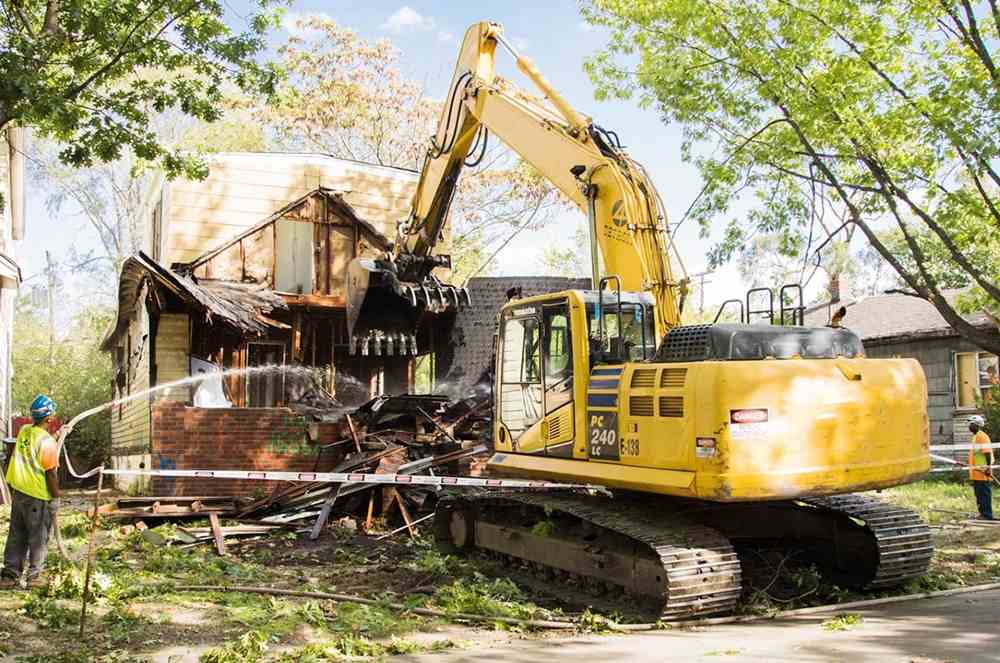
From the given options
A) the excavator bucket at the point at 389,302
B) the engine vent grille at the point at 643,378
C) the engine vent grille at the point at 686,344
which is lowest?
the engine vent grille at the point at 643,378

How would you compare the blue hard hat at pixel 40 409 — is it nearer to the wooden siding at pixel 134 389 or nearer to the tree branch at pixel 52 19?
the tree branch at pixel 52 19

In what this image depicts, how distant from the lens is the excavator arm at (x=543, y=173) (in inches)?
347

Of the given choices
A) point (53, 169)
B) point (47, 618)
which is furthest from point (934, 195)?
point (53, 169)

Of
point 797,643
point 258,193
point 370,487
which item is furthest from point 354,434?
point 797,643

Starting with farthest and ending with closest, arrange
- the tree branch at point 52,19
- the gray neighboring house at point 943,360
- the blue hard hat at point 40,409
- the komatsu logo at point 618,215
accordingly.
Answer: the gray neighboring house at point 943,360
the tree branch at point 52,19
the komatsu logo at point 618,215
the blue hard hat at point 40,409

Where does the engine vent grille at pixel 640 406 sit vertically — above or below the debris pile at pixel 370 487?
above

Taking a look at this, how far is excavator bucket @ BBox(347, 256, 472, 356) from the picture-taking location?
46.8 ft

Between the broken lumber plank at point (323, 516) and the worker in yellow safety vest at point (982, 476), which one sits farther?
the worker in yellow safety vest at point (982, 476)

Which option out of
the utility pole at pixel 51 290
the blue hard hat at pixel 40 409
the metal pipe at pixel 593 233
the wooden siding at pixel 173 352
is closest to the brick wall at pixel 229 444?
the wooden siding at pixel 173 352

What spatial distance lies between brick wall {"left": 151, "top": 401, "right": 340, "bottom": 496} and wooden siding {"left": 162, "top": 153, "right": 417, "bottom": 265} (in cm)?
589

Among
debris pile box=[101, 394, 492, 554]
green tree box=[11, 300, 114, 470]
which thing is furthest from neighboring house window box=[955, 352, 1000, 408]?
green tree box=[11, 300, 114, 470]

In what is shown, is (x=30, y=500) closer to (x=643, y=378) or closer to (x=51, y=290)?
(x=643, y=378)

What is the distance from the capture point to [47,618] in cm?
708

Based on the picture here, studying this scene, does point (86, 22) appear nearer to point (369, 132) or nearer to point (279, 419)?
point (279, 419)
